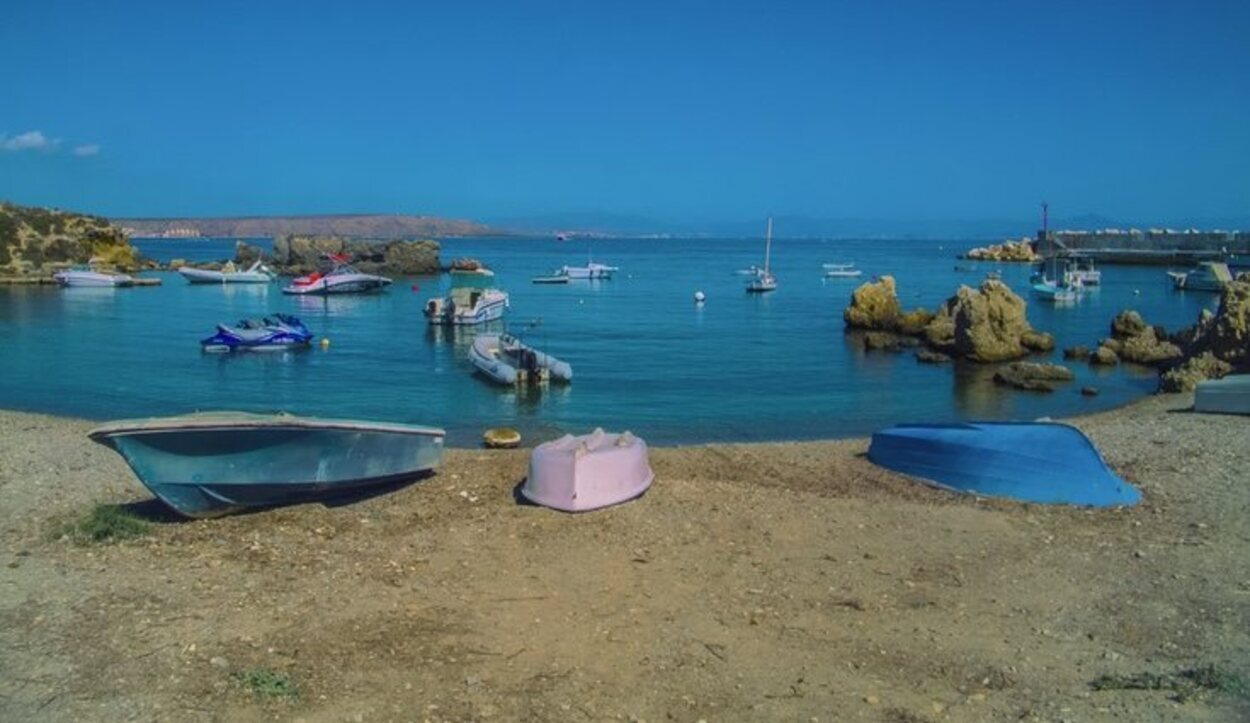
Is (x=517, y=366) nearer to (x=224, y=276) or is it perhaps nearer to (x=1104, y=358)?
(x=1104, y=358)

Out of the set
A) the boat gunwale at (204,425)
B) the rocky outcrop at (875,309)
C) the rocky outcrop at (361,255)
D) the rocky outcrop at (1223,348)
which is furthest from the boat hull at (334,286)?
the boat gunwale at (204,425)

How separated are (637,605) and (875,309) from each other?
43040 mm

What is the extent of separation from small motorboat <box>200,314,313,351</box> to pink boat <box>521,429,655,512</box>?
29186 millimetres

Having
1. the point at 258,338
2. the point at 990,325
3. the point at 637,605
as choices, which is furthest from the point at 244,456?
the point at 990,325

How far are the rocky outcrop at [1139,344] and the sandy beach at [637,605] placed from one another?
81.0ft

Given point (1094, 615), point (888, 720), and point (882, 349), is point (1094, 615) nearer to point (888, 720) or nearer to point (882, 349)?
point (888, 720)

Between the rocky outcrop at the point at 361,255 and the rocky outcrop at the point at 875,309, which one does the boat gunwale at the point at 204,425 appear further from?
the rocky outcrop at the point at 361,255

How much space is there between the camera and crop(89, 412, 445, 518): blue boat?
458 inches

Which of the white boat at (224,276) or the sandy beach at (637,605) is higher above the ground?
the white boat at (224,276)

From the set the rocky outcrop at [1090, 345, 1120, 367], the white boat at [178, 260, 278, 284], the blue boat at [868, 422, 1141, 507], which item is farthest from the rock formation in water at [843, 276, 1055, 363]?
the white boat at [178, 260, 278, 284]

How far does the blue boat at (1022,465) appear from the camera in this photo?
1384 cm

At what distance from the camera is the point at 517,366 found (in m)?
32.2

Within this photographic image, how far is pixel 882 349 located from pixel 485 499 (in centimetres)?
3172

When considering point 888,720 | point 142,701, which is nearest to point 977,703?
point 888,720
